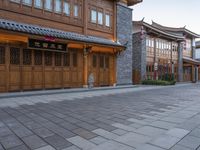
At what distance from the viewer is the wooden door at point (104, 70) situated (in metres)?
14.2

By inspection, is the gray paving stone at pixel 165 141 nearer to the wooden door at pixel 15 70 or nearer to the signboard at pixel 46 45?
the signboard at pixel 46 45

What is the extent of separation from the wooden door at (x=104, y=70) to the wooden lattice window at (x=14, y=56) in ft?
20.5

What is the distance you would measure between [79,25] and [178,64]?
18.2 m

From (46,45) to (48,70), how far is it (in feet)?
5.21

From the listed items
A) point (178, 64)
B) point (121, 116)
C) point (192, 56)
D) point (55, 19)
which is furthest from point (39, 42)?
point (192, 56)

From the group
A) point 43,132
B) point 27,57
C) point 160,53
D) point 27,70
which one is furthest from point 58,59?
point 160,53

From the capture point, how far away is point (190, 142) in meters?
3.46

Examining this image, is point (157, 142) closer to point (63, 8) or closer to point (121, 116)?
point (121, 116)

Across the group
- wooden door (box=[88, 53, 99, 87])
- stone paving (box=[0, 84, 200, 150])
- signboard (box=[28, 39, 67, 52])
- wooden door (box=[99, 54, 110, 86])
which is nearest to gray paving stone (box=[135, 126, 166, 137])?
stone paving (box=[0, 84, 200, 150])

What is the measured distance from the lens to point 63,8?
11.9 m

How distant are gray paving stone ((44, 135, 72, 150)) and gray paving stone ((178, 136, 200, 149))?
2161mm

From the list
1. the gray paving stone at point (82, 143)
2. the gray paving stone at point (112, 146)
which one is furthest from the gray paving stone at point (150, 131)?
the gray paving stone at point (82, 143)

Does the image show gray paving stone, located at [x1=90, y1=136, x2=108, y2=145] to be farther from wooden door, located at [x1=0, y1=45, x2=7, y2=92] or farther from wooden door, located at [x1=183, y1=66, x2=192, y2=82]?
wooden door, located at [x1=183, y1=66, x2=192, y2=82]

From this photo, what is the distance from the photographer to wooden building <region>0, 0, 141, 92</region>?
953 cm
